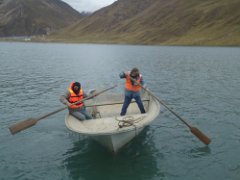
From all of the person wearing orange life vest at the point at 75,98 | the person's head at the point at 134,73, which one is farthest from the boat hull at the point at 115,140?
the person's head at the point at 134,73

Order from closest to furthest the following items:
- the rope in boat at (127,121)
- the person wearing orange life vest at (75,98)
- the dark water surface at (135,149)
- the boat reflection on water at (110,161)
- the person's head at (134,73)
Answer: the boat reflection on water at (110,161)
the dark water surface at (135,149)
the rope in boat at (127,121)
the person wearing orange life vest at (75,98)
the person's head at (134,73)

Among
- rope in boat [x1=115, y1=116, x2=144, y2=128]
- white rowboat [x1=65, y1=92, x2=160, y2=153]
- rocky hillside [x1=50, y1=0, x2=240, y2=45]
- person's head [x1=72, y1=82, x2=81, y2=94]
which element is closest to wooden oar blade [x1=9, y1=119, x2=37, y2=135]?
white rowboat [x1=65, y1=92, x2=160, y2=153]

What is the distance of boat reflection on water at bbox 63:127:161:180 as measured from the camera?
1176cm

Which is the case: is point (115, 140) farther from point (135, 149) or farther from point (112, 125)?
point (135, 149)

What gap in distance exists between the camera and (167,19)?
557 feet

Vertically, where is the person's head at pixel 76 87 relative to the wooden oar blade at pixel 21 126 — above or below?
above

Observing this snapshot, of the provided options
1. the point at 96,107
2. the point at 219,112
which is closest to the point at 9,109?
the point at 96,107

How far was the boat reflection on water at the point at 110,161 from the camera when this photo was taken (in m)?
11.8

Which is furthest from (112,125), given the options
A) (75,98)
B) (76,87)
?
(76,87)

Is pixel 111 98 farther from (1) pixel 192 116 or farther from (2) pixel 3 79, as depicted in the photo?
(2) pixel 3 79

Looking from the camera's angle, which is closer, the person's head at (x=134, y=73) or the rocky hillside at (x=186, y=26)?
the person's head at (x=134, y=73)

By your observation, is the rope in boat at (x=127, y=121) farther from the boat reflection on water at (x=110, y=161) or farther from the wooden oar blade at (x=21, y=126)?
the wooden oar blade at (x=21, y=126)

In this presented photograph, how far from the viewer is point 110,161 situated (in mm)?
12609

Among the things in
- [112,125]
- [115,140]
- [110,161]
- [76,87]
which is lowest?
[110,161]
